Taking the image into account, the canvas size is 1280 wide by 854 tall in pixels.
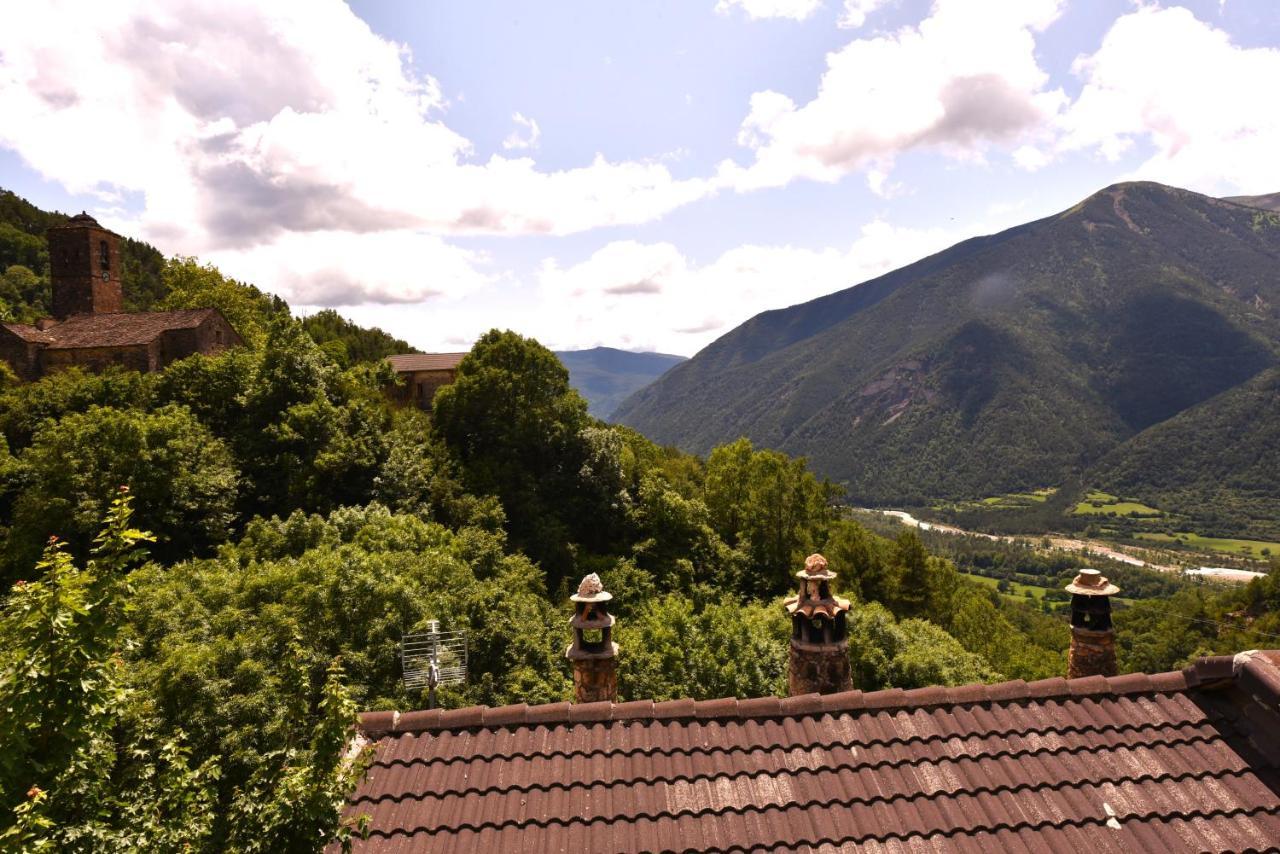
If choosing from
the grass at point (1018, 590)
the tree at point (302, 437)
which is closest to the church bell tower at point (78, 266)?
the tree at point (302, 437)

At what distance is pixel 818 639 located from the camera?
30.5 feet

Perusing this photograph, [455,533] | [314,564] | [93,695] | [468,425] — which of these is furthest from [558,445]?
[93,695]

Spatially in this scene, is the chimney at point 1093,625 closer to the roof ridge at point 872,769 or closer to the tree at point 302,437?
the roof ridge at point 872,769

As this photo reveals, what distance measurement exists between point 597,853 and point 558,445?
30.1 m

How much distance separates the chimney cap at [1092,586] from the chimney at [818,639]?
345 cm

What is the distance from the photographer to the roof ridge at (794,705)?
6984 mm

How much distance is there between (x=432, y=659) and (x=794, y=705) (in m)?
10.4

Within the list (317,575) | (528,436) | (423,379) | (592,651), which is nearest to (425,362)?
(423,379)

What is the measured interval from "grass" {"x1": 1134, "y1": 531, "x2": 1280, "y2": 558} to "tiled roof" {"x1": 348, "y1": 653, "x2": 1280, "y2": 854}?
214758 millimetres

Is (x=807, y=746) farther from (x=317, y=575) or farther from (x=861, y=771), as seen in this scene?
(x=317, y=575)

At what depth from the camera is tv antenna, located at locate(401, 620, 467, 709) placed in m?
14.9

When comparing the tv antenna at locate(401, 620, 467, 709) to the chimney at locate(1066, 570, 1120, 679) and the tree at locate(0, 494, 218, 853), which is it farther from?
the chimney at locate(1066, 570, 1120, 679)

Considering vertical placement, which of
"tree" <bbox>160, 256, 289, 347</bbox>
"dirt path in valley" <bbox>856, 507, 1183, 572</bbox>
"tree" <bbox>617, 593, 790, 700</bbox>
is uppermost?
"tree" <bbox>160, 256, 289, 347</bbox>

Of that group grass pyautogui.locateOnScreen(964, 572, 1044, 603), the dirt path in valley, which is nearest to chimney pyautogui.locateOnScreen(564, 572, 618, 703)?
grass pyautogui.locateOnScreen(964, 572, 1044, 603)
